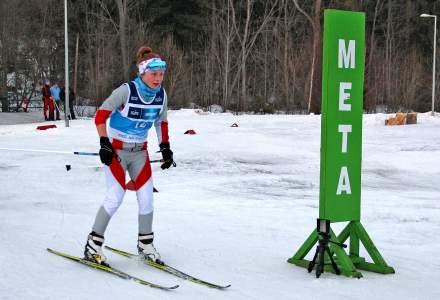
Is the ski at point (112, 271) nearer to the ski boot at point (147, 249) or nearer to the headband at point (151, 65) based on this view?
the ski boot at point (147, 249)

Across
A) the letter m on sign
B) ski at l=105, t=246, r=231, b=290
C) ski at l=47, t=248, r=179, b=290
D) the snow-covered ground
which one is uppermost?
the letter m on sign

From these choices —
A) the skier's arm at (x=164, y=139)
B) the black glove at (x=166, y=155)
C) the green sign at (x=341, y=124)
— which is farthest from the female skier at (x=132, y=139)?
the green sign at (x=341, y=124)

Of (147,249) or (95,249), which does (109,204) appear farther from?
(147,249)

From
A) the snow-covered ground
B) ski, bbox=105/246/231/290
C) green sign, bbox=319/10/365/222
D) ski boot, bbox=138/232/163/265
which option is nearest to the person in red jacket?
the snow-covered ground

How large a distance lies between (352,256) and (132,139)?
2.18 meters

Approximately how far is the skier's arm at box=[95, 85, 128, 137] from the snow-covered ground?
1.20 m

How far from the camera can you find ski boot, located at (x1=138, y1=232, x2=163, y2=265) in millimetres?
5672

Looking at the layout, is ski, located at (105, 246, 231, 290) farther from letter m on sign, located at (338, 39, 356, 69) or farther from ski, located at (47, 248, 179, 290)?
letter m on sign, located at (338, 39, 356, 69)

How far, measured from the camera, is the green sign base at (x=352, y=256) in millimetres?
5340

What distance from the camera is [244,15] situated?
55.1 m

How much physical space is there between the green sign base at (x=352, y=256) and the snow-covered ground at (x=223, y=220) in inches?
3.8

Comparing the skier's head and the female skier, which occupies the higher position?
the skier's head

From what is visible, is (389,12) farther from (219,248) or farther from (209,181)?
(219,248)

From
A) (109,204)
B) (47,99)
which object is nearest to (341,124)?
(109,204)
